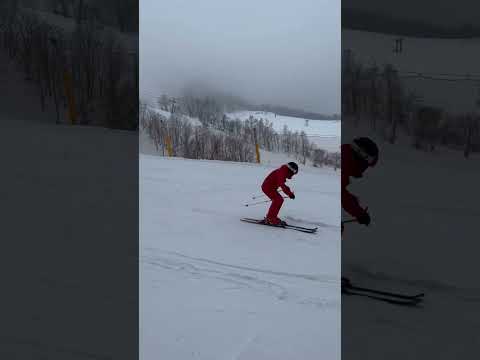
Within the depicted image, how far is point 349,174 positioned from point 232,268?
12.8 feet

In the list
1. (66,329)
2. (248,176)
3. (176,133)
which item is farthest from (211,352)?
(176,133)

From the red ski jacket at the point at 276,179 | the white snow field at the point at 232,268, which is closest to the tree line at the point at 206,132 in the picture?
the white snow field at the point at 232,268

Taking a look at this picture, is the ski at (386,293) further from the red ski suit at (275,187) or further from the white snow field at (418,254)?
the red ski suit at (275,187)

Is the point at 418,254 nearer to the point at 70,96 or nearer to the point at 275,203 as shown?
the point at 70,96

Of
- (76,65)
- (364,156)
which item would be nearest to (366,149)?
(364,156)

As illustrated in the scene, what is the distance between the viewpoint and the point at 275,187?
5.33 m

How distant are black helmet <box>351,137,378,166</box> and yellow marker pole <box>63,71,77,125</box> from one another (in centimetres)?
67

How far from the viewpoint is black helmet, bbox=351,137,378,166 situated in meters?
0.93

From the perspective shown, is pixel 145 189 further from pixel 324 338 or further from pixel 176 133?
pixel 324 338

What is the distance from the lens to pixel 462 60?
0.90 m

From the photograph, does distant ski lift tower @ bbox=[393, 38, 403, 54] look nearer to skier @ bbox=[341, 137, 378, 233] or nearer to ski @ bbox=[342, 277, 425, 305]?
skier @ bbox=[341, 137, 378, 233]

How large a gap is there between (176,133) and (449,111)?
7.25m

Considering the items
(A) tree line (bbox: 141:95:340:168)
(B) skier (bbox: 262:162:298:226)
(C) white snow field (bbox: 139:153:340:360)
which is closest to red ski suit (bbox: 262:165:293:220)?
(B) skier (bbox: 262:162:298:226)

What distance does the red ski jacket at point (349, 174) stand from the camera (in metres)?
0.93
